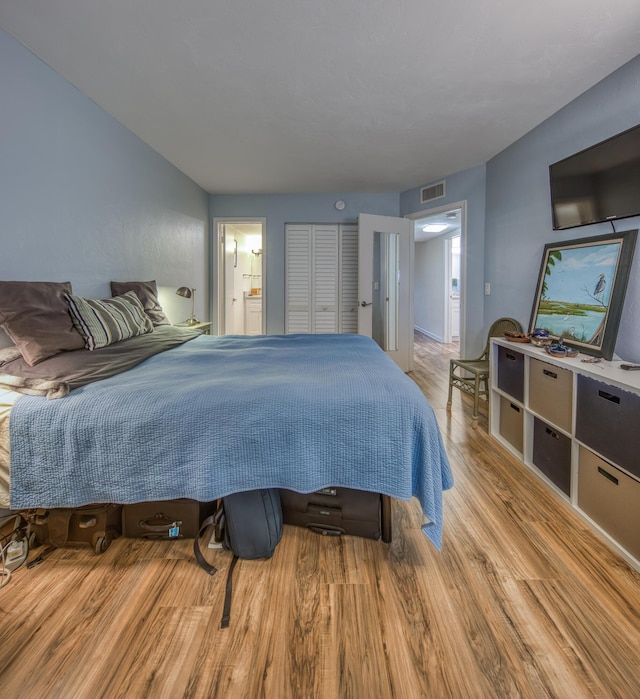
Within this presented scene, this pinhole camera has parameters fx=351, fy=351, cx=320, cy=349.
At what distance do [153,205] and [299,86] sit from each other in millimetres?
1781

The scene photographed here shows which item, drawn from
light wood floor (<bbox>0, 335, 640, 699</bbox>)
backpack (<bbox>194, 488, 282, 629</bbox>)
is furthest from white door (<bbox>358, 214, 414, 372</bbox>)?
backpack (<bbox>194, 488, 282, 629</bbox>)

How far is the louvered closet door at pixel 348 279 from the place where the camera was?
491 cm

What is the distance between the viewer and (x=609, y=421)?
5.02 ft

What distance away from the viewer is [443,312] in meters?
7.50

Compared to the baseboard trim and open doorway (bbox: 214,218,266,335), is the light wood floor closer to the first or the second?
open doorway (bbox: 214,218,266,335)

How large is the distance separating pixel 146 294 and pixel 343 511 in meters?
2.30

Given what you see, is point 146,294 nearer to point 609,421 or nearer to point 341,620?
point 341,620

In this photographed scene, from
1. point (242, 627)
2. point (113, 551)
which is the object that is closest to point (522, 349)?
point (242, 627)

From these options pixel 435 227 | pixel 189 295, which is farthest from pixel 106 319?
pixel 435 227

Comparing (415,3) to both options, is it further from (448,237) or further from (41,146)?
(448,237)

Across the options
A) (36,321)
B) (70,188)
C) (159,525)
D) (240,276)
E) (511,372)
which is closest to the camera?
(159,525)

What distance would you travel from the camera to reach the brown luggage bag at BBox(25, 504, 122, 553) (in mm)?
1465

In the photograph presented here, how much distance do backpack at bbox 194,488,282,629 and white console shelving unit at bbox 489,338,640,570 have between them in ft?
4.76

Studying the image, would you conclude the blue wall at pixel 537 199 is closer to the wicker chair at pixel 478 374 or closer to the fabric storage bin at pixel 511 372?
the wicker chair at pixel 478 374
